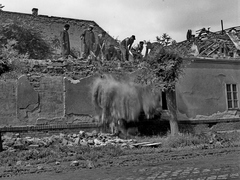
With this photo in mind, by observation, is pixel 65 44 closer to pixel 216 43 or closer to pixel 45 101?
pixel 45 101

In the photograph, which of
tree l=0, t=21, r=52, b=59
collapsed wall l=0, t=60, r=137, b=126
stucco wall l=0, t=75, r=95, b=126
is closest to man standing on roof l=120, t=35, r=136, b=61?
collapsed wall l=0, t=60, r=137, b=126

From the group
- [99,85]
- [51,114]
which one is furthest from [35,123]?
[99,85]

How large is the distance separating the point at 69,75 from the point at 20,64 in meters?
2.12

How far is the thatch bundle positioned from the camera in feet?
45.4

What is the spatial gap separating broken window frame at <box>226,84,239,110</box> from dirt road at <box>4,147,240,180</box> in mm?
7794

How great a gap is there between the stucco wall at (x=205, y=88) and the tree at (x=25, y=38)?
15301 mm

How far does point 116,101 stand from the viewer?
1386cm

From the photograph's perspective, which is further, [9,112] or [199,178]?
[9,112]

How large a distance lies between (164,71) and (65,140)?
4806 mm

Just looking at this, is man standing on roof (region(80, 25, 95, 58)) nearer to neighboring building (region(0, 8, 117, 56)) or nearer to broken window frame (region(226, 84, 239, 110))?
broken window frame (region(226, 84, 239, 110))

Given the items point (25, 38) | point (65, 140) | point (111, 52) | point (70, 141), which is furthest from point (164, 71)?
point (25, 38)

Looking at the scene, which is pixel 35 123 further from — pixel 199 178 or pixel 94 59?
pixel 199 178

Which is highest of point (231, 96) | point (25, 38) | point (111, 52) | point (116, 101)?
point (25, 38)

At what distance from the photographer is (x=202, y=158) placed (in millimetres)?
9352
